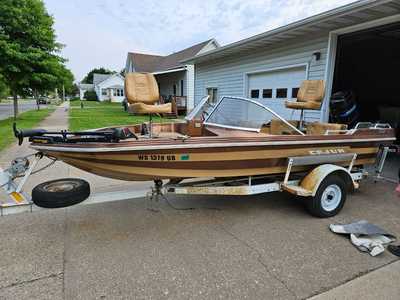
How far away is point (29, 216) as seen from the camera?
3344mm

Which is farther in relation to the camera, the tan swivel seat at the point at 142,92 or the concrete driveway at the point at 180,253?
the tan swivel seat at the point at 142,92

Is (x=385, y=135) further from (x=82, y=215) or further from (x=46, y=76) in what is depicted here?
(x=46, y=76)

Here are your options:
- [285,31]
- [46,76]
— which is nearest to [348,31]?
[285,31]

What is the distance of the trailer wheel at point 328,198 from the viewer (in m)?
3.38

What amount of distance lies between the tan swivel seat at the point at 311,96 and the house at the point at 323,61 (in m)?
1.52

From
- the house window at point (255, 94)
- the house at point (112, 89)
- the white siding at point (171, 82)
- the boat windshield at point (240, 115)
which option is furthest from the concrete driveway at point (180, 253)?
the house at point (112, 89)

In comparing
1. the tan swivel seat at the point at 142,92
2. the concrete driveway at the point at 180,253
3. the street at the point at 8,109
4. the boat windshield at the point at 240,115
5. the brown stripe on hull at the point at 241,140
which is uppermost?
the tan swivel seat at the point at 142,92

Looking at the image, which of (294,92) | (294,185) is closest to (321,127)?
(294,185)

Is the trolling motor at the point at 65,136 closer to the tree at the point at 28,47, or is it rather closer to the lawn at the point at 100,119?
the lawn at the point at 100,119

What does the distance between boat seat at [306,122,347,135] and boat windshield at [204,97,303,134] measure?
88 centimetres

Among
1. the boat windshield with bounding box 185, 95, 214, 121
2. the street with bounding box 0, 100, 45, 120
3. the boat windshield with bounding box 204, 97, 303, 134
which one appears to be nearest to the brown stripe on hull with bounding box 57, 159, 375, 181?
the boat windshield with bounding box 204, 97, 303, 134

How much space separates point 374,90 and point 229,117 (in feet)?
29.4

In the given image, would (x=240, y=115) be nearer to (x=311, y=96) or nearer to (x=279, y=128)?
(x=279, y=128)

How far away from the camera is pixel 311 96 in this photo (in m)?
5.12
